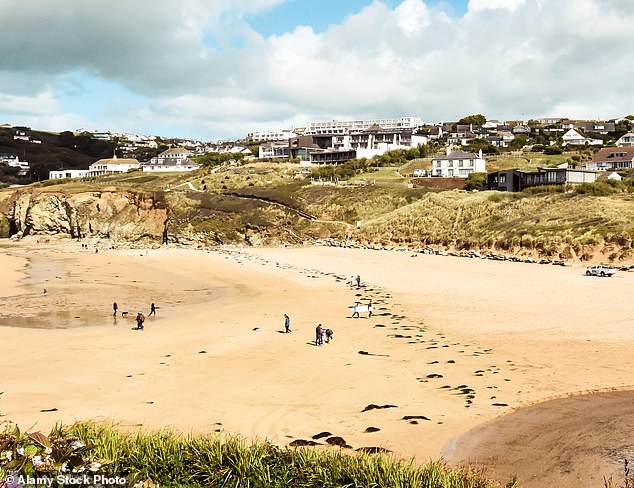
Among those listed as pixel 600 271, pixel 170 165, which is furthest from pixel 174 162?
pixel 600 271

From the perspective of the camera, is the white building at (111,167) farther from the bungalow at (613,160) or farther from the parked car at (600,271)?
the parked car at (600,271)

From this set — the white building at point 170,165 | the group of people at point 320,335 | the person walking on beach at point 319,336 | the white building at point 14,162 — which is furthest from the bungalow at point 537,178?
the white building at point 14,162

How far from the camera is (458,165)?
285 ft

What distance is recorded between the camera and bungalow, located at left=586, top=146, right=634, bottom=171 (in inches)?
3223

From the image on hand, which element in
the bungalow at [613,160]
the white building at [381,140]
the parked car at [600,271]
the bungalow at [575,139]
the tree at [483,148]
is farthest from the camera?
the white building at [381,140]

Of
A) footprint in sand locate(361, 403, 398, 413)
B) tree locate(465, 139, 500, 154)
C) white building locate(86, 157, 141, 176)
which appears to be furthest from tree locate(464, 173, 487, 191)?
white building locate(86, 157, 141, 176)

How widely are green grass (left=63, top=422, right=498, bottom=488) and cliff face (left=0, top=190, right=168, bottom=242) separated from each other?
70.7 meters

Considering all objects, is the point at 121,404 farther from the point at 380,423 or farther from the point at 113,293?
the point at 113,293

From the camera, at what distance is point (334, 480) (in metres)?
8.62

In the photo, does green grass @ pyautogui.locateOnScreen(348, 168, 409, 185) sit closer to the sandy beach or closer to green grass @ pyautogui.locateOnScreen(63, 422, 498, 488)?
the sandy beach

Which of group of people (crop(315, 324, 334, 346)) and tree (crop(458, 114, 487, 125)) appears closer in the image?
group of people (crop(315, 324, 334, 346))

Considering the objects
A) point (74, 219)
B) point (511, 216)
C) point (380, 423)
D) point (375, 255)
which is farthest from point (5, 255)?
point (380, 423)

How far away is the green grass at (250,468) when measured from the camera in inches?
335

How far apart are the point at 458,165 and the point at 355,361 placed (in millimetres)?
71964
